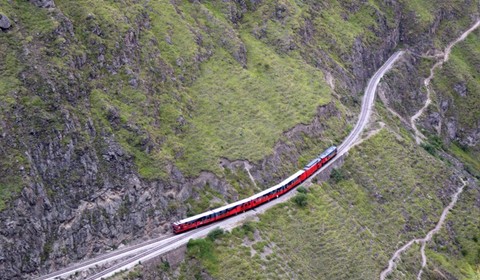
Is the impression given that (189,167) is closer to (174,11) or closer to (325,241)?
(325,241)

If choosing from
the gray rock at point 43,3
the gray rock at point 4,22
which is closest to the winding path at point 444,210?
the gray rock at point 43,3

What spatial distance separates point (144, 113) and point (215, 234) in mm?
18956

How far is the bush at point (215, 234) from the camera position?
9456cm

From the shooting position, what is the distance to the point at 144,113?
330 ft

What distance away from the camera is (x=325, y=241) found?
334ft

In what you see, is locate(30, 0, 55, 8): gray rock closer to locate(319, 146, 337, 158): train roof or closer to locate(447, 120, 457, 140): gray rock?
locate(319, 146, 337, 158): train roof

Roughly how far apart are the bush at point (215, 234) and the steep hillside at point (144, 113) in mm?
4251

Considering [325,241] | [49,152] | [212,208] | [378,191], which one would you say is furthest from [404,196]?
[49,152]

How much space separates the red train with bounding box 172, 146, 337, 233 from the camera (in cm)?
9450

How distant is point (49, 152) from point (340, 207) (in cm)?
4267

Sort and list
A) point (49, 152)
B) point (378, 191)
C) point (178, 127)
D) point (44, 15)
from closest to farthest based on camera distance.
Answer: point (49, 152) → point (44, 15) → point (178, 127) → point (378, 191)

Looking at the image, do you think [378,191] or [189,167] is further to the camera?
[378,191]

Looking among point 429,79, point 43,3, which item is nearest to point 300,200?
point 43,3

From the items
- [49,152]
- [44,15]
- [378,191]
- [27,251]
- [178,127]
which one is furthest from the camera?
[378,191]
